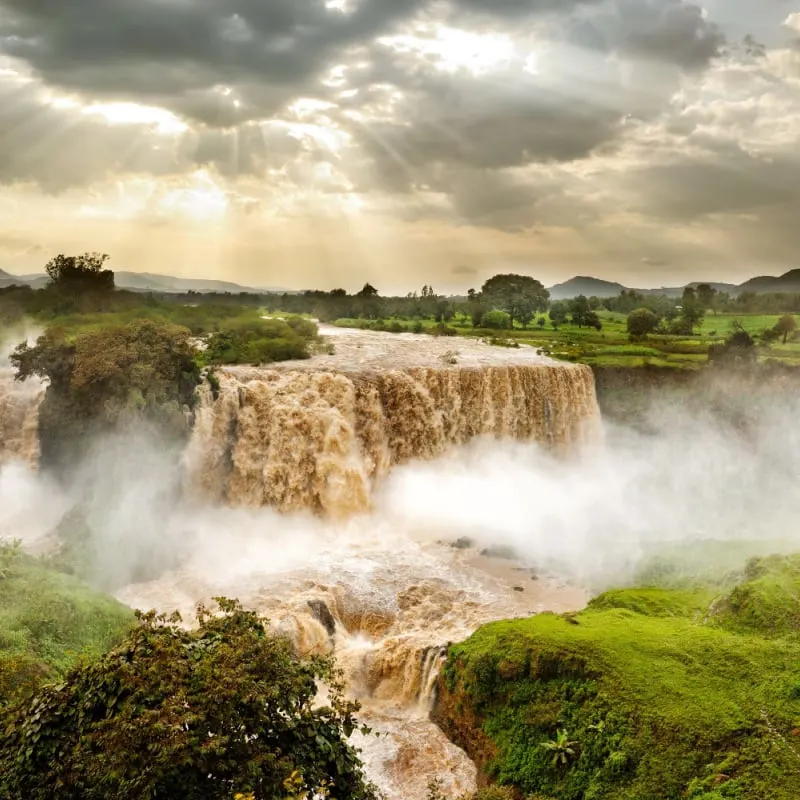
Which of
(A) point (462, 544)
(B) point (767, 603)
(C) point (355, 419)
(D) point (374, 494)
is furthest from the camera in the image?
(C) point (355, 419)

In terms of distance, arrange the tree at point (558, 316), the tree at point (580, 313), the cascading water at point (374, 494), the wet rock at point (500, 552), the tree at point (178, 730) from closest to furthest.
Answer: the tree at point (178, 730)
the cascading water at point (374, 494)
the wet rock at point (500, 552)
the tree at point (580, 313)
the tree at point (558, 316)

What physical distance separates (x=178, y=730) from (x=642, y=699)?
24.6ft

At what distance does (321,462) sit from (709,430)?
20.3 m

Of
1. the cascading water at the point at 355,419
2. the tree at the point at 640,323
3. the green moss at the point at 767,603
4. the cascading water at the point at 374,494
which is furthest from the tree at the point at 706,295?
the green moss at the point at 767,603

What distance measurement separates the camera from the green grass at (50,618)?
1163cm

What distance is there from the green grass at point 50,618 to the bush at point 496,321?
1616 inches

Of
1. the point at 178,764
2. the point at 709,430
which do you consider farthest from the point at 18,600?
the point at 709,430

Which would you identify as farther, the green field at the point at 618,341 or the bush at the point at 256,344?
the green field at the point at 618,341

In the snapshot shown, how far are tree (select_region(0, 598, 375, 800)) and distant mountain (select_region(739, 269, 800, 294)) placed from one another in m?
75.6

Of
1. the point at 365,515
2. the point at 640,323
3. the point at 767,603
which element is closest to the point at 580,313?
the point at 640,323

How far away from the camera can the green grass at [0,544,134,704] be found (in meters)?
11.6

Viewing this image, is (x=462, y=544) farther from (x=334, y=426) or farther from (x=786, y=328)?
(x=786, y=328)

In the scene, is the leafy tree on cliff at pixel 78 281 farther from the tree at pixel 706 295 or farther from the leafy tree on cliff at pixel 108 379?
the tree at pixel 706 295

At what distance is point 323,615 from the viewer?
1559 cm
